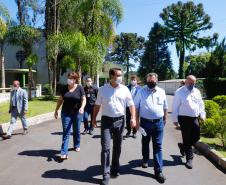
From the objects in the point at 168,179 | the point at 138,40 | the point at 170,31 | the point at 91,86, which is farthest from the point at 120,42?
the point at 168,179

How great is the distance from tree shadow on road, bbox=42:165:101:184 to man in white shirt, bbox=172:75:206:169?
175 centimetres

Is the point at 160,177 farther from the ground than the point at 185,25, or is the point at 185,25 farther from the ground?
the point at 185,25

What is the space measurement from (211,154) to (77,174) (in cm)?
303

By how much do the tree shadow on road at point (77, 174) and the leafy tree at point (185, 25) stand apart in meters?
57.9

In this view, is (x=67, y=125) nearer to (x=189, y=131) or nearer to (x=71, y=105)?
(x=71, y=105)

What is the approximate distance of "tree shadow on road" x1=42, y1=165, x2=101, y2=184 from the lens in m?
6.63

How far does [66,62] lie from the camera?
27.1 meters

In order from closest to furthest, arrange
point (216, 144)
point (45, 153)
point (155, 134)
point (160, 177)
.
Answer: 1. point (160, 177)
2. point (155, 134)
3. point (45, 153)
4. point (216, 144)

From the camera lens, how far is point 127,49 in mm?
81438

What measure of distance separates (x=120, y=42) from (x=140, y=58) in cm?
519

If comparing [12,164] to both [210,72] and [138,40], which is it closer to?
[210,72]

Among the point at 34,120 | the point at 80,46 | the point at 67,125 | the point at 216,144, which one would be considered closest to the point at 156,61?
the point at 80,46

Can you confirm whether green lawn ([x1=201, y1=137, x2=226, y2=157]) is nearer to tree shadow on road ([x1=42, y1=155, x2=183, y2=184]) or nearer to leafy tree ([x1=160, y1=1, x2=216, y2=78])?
tree shadow on road ([x1=42, y1=155, x2=183, y2=184])

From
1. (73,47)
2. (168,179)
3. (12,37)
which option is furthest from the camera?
(12,37)
